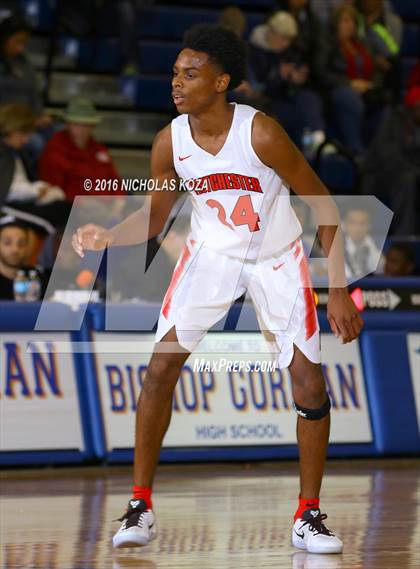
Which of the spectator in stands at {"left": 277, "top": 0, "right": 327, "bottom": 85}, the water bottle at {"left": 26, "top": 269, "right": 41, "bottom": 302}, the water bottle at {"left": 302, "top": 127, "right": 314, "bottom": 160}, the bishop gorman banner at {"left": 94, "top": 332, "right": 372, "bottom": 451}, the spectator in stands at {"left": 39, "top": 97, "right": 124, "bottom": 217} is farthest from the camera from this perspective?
the spectator in stands at {"left": 277, "top": 0, "right": 327, "bottom": 85}

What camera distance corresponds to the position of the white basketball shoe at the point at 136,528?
17.1 ft

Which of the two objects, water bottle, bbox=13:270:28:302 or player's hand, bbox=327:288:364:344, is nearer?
player's hand, bbox=327:288:364:344

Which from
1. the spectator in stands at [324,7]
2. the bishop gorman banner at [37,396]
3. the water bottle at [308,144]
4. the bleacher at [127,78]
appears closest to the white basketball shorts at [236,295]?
the bishop gorman banner at [37,396]

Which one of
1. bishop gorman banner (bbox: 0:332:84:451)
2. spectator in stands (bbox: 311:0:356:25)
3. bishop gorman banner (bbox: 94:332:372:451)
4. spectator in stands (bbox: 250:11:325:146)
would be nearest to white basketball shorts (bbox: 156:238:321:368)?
bishop gorman banner (bbox: 94:332:372:451)

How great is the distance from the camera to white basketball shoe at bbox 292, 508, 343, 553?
17.0 ft

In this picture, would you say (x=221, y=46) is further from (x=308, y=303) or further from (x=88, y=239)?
(x=308, y=303)

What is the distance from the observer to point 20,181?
1005cm

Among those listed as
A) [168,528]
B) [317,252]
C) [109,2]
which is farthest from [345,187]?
[168,528]

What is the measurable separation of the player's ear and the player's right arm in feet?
0.95

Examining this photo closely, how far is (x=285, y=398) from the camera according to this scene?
8258 mm

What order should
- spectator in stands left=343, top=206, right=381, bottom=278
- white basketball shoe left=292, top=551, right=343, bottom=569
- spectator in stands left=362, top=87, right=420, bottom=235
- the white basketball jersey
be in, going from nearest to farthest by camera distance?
white basketball shoe left=292, top=551, right=343, bottom=569, the white basketball jersey, spectator in stands left=343, top=206, right=381, bottom=278, spectator in stands left=362, top=87, right=420, bottom=235

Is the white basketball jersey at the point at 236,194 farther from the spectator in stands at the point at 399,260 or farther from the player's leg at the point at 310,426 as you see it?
the spectator in stands at the point at 399,260
